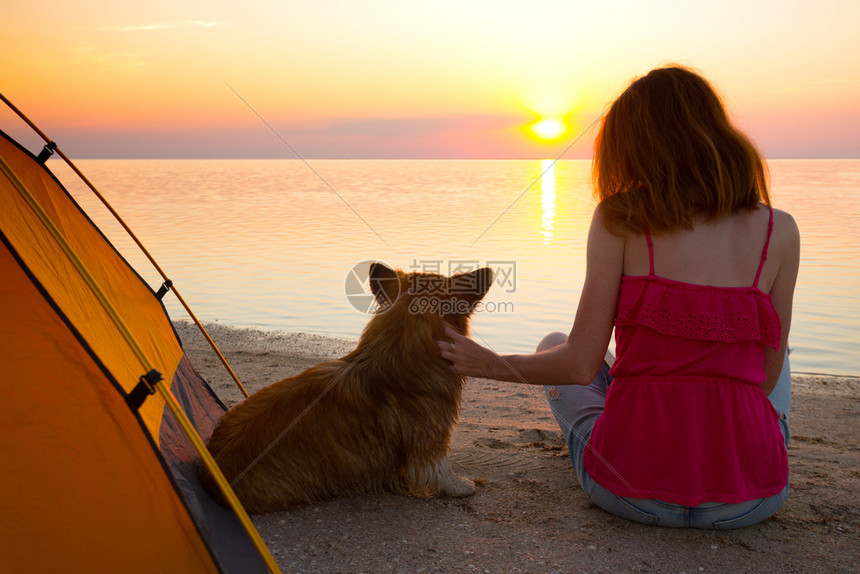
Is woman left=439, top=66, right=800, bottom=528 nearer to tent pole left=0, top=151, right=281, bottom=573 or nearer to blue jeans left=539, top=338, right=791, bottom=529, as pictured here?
blue jeans left=539, top=338, right=791, bottom=529

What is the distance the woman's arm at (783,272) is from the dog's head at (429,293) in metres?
1.41

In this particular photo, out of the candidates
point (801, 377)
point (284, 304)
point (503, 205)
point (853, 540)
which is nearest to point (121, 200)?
point (503, 205)

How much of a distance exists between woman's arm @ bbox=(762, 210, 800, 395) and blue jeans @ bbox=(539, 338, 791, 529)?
32cm

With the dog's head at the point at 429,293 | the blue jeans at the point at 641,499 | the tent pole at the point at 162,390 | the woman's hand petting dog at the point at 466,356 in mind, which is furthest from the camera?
the dog's head at the point at 429,293

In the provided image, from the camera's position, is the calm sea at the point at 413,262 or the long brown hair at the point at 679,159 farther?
the calm sea at the point at 413,262

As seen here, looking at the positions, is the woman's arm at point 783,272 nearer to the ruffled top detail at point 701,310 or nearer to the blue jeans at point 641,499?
the ruffled top detail at point 701,310

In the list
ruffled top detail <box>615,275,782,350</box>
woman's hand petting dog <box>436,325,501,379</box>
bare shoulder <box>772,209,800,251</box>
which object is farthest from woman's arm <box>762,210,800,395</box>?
woman's hand petting dog <box>436,325,501,379</box>

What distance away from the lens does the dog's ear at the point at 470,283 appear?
3.48 metres

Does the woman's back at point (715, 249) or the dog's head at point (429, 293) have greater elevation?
the woman's back at point (715, 249)

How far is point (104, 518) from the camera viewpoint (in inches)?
98.3

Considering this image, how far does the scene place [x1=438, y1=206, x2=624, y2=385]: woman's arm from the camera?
2.76 m

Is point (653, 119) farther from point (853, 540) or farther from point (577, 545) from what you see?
point (853, 540)

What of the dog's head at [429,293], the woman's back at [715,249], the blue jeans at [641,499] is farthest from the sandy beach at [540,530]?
the woman's back at [715,249]

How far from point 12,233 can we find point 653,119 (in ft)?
9.09
